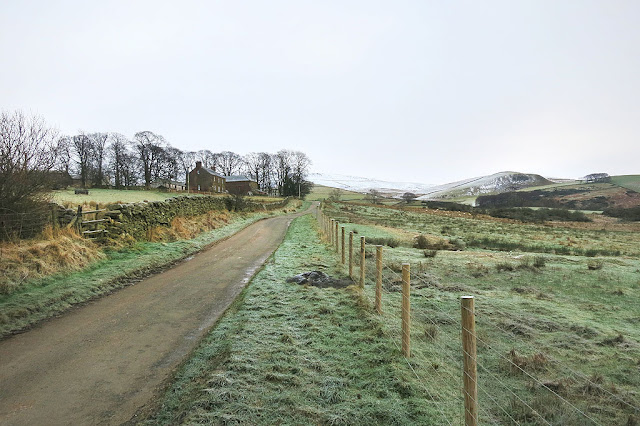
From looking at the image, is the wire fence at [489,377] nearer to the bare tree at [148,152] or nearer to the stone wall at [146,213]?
the stone wall at [146,213]

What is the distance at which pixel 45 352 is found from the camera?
5480mm

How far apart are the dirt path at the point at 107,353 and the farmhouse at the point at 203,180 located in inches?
3189

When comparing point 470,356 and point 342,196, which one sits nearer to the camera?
point 470,356

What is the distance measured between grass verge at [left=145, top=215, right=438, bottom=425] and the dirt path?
510 mm

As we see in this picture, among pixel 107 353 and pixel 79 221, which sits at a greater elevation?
pixel 79 221

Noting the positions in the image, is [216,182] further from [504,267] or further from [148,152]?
[504,267]

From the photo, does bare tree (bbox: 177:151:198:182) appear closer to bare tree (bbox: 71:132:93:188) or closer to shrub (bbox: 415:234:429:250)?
bare tree (bbox: 71:132:93:188)

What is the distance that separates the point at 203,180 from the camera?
88.8 meters

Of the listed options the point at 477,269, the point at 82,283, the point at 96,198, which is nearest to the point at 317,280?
the point at 82,283

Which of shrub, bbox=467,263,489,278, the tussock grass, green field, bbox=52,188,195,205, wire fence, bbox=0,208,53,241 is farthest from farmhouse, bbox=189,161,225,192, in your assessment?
shrub, bbox=467,263,489,278

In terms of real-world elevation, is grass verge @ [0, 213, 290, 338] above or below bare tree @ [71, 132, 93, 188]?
below

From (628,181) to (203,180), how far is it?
111 m

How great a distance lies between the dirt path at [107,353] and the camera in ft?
13.4

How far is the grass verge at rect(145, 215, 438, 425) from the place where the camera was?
3.78 metres
